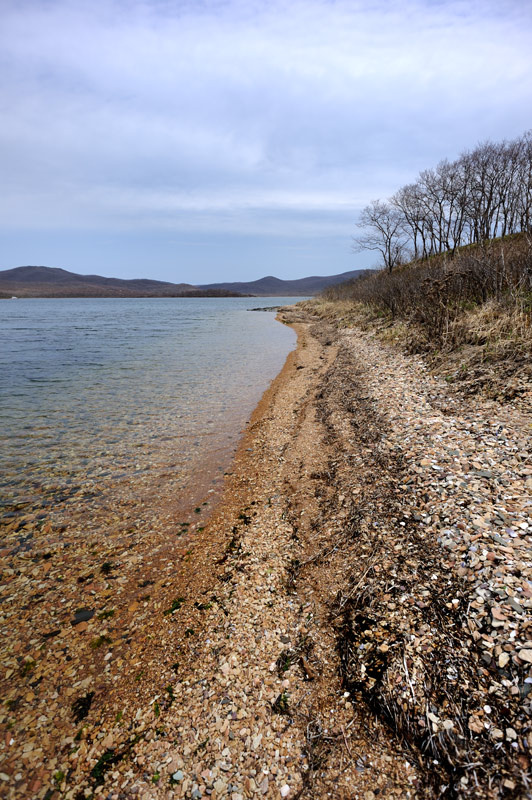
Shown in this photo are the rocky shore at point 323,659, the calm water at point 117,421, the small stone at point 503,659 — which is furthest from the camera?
the calm water at point 117,421

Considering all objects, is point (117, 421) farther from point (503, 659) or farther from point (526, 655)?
point (526, 655)

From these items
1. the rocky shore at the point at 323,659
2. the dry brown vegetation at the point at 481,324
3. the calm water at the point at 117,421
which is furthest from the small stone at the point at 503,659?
the dry brown vegetation at the point at 481,324

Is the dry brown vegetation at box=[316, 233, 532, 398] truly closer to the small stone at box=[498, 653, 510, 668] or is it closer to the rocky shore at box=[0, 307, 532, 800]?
→ the rocky shore at box=[0, 307, 532, 800]

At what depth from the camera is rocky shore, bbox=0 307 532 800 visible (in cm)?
248

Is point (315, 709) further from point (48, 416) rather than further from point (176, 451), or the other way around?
point (48, 416)

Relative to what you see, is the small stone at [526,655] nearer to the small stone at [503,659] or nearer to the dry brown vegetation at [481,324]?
the small stone at [503,659]

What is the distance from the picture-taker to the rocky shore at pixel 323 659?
248cm

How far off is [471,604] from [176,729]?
8.99ft

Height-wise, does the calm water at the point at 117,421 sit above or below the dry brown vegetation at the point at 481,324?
below

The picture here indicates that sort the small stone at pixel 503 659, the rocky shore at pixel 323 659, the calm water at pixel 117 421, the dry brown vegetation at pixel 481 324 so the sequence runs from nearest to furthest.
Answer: the rocky shore at pixel 323 659
the small stone at pixel 503 659
the calm water at pixel 117 421
the dry brown vegetation at pixel 481 324

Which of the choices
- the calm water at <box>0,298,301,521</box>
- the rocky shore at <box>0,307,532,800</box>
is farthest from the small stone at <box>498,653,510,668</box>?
the calm water at <box>0,298,301,521</box>

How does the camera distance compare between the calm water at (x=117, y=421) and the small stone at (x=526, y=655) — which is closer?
the small stone at (x=526, y=655)

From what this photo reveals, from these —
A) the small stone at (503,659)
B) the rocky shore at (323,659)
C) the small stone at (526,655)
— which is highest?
the small stone at (526,655)

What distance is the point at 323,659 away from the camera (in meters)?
3.29
